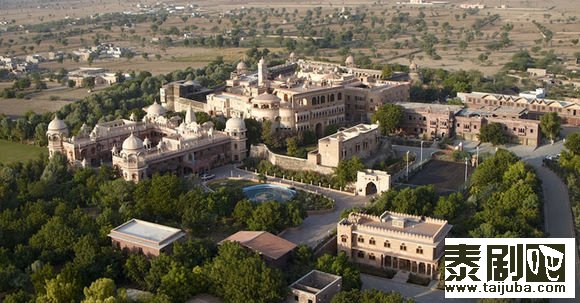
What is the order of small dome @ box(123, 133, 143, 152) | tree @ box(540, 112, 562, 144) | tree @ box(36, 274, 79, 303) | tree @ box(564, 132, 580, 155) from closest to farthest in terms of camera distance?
tree @ box(36, 274, 79, 303), small dome @ box(123, 133, 143, 152), tree @ box(564, 132, 580, 155), tree @ box(540, 112, 562, 144)

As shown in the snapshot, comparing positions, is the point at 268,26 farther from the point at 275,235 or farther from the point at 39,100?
the point at 275,235

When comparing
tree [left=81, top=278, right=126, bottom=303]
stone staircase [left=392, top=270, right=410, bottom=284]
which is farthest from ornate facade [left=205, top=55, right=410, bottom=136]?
tree [left=81, top=278, right=126, bottom=303]

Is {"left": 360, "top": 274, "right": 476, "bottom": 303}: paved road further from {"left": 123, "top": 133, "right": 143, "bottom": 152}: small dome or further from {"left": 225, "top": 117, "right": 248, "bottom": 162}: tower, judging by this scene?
{"left": 225, "top": 117, "right": 248, "bottom": 162}: tower

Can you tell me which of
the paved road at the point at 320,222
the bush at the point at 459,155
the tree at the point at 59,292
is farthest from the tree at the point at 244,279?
the bush at the point at 459,155

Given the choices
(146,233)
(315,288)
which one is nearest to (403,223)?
(315,288)

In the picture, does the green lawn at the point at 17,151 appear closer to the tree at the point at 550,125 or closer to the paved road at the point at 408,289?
the paved road at the point at 408,289

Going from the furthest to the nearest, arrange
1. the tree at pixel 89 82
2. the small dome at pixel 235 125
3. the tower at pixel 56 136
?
the tree at pixel 89 82 → the small dome at pixel 235 125 → the tower at pixel 56 136
